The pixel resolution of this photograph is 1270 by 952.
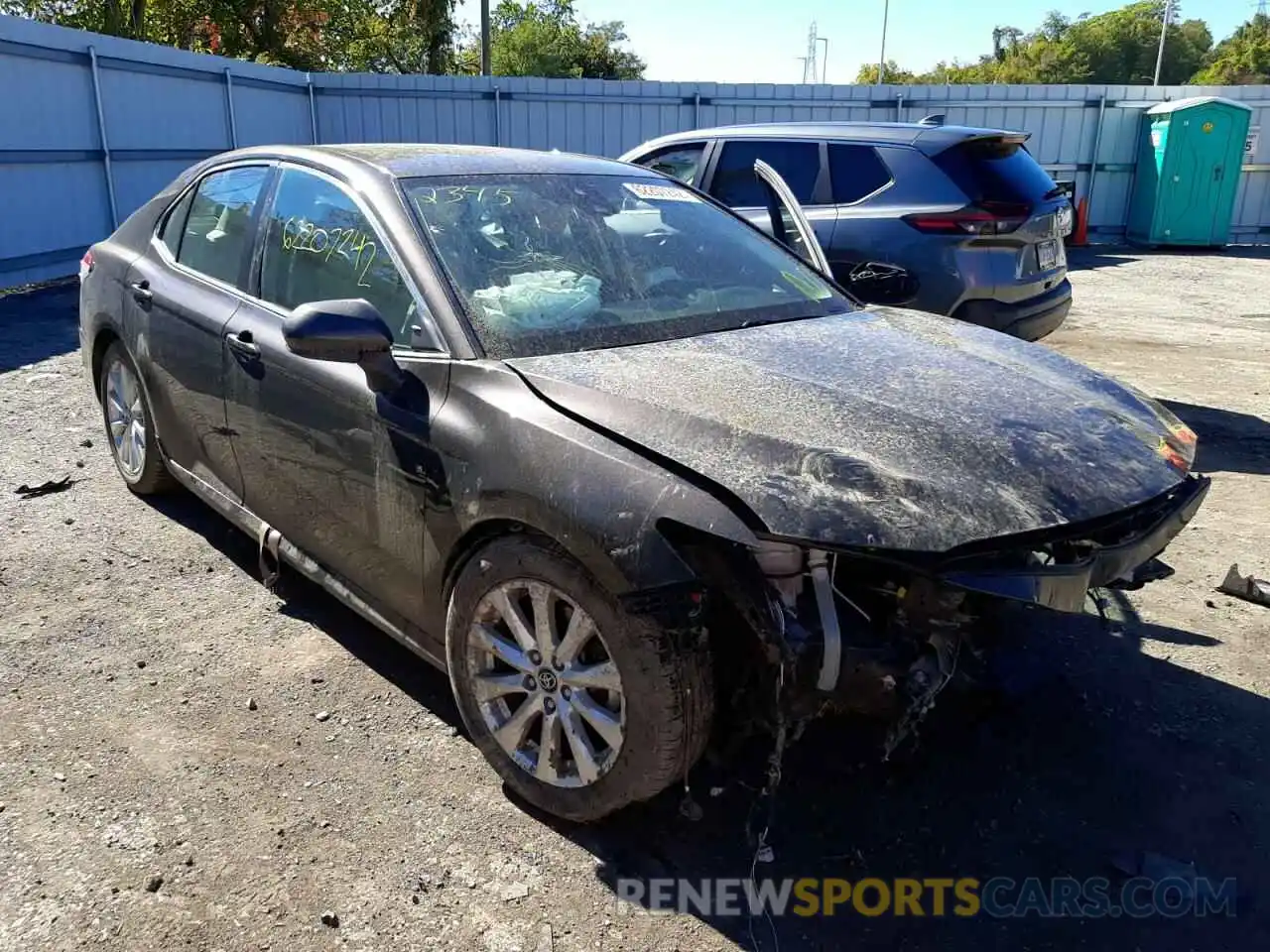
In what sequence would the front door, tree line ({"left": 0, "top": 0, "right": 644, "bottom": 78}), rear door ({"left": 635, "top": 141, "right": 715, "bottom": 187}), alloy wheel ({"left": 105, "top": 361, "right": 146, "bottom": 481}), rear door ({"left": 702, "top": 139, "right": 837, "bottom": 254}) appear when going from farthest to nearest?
tree line ({"left": 0, "top": 0, "right": 644, "bottom": 78}) < rear door ({"left": 635, "top": 141, "right": 715, "bottom": 187}) < rear door ({"left": 702, "top": 139, "right": 837, "bottom": 254}) < alloy wheel ({"left": 105, "top": 361, "right": 146, "bottom": 481}) < the front door

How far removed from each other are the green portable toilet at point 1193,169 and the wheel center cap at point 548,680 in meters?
18.3

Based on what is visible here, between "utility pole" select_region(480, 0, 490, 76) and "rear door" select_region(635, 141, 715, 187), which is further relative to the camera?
"utility pole" select_region(480, 0, 490, 76)

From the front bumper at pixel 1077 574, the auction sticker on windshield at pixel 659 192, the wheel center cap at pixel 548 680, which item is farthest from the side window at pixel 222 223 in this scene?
the front bumper at pixel 1077 574

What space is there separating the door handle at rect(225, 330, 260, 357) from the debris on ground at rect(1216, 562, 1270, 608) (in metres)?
3.94

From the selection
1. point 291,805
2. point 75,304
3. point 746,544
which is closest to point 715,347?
point 746,544

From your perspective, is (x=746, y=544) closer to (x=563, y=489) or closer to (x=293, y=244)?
(x=563, y=489)

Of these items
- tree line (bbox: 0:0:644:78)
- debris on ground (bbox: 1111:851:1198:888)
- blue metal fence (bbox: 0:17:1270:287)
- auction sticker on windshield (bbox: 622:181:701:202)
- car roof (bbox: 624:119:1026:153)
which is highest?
tree line (bbox: 0:0:644:78)

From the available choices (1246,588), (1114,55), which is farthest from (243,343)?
(1114,55)

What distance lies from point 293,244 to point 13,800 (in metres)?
1.95

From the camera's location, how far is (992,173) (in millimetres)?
6230

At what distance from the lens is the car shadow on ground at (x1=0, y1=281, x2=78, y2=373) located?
8031 mm

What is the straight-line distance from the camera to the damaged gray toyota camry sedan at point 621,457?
90.2 inches

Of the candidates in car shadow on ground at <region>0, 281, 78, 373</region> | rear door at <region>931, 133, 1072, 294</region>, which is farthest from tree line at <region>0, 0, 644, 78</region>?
rear door at <region>931, 133, 1072, 294</region>

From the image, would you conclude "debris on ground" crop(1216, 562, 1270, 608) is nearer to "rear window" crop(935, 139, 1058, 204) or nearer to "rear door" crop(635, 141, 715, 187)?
"rear window" crop(935, 139, 1058, 204)
